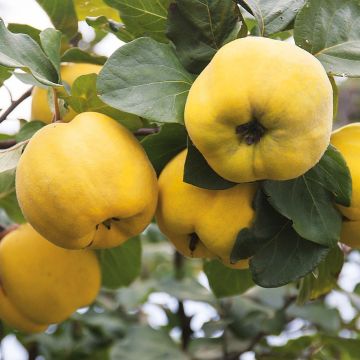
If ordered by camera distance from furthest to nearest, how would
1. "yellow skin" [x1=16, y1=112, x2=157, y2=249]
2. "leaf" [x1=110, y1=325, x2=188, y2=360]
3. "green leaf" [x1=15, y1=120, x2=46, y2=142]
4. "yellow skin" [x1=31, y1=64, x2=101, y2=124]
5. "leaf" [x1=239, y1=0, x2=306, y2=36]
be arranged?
1. "leaf" [x1=110, y1=325, x2=188, y2=360]
2. "yellow skin" [x1=31, y1=64, x2=101, y2=124]
3. "green leaf" [x1=15, y1=120, x2=46, y2=142]
4. "leaf" [x1=239, y1=0, x2=306, y2=36]
5. "yellow skin" [x1=16, y1=112, x2=157, y2=249]

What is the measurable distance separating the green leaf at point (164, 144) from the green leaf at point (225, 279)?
1.17ft

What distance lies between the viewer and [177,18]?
1057mm

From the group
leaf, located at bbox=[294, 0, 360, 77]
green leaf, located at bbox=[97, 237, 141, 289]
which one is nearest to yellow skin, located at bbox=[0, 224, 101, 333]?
green leaf, located at bbox=[97, 237, 141, 289]

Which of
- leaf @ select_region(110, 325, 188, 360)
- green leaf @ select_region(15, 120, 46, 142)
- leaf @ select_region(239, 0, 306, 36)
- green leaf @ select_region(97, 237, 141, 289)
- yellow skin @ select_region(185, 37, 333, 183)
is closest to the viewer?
yellow skin @ select_region(185, 37, 333, 183)

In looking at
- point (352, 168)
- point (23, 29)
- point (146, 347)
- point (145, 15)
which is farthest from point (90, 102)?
point (146, 347)

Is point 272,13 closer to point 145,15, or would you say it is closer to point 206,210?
point 145,15

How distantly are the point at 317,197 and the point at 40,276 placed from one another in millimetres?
535

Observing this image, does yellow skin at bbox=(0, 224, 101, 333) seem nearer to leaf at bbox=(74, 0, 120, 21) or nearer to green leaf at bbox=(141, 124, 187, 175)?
green leaf at bbox=(141, 124, 187, 175)

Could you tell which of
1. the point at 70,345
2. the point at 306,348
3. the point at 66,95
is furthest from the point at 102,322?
the point at 66,95

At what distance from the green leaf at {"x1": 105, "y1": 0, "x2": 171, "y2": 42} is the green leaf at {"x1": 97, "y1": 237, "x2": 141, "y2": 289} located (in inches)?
19.0

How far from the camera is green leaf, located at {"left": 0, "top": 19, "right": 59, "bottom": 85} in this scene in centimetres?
103

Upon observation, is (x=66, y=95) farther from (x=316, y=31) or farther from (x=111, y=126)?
(x=316, y=31)

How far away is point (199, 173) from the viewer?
101 centimetres

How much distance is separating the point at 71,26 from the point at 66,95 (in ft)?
1.21
